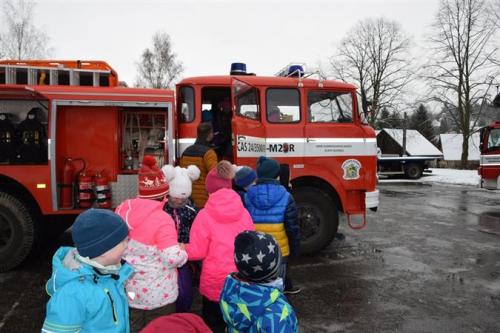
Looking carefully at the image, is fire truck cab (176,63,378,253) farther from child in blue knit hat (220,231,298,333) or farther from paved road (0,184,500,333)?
child in blue knit hat (220,231,298,333)

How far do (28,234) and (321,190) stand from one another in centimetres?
430

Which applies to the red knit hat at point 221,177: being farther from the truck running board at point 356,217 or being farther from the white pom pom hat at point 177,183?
the truck running board at point 356,217

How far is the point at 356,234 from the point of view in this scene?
8297mm

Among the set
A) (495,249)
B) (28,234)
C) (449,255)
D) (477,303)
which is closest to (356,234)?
(449,255)

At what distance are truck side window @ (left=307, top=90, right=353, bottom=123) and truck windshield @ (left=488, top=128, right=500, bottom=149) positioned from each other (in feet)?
31.2

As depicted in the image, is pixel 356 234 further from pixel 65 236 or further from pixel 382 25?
pixel 382 25

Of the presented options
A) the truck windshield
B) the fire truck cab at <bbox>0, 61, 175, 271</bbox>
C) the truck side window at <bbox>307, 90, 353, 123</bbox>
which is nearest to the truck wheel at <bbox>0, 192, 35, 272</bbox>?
the fire truck cab at <bbox>0, 61, 175, 271</bbox>

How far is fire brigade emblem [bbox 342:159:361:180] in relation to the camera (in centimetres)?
643

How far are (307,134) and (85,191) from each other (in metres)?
3.40

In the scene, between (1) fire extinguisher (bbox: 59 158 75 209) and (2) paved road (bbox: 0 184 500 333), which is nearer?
(2) paved road (bbox: 0 184 500 333)

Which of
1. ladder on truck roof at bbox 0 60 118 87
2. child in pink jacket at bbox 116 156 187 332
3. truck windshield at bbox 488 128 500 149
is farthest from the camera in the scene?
truck windshield at bbox 488 128 500 149

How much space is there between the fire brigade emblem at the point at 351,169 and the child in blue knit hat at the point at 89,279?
16.2ft

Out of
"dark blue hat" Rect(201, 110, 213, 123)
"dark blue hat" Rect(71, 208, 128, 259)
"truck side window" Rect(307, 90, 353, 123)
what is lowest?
"dark blue hat" Rect(71, 208, 128, 259)

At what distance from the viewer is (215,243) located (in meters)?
2.96
